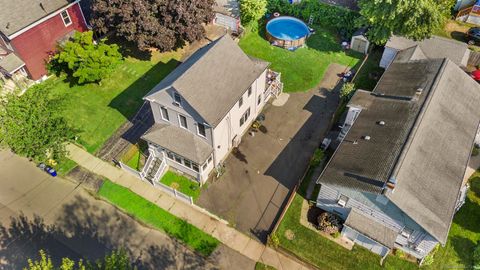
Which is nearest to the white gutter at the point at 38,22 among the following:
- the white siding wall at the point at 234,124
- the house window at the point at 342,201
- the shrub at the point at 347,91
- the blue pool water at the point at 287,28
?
the white siding wall at the point at 234,124

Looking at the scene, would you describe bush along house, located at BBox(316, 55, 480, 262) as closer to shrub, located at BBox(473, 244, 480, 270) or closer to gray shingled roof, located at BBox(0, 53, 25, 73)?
shrub, located at BBox(473, 244, 480, 270)

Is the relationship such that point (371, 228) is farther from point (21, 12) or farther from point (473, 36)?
point (21, 12)

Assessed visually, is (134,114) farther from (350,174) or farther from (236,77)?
(350,174)

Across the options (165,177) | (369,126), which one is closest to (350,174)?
(369,126)

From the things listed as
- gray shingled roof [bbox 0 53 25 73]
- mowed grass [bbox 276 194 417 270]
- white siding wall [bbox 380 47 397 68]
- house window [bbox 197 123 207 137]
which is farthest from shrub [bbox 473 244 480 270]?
gray shingled roof [bbox 0 53 25 73]

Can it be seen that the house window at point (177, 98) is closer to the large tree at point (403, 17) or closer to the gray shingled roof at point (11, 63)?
the gray shingled roof at point (11, 63)

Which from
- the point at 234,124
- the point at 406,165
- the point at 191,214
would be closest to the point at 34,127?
the point at 191,214
